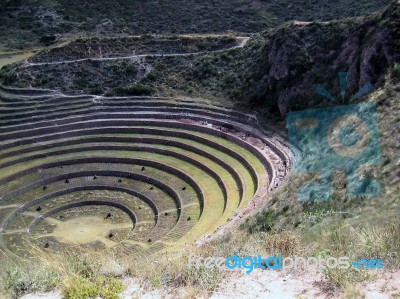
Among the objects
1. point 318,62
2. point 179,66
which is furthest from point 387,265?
point 179,66

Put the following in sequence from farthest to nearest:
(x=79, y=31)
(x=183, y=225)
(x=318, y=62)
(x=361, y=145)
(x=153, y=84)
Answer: (x=79, y=31) → (x=153, y=84) → (x=318, y=62) → (x=183, y=225) → (x=361, y=145)

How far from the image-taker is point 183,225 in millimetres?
26109

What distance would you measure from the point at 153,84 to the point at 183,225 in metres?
21.5

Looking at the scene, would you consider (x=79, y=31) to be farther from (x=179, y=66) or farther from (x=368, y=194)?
(x=368, y=194)
